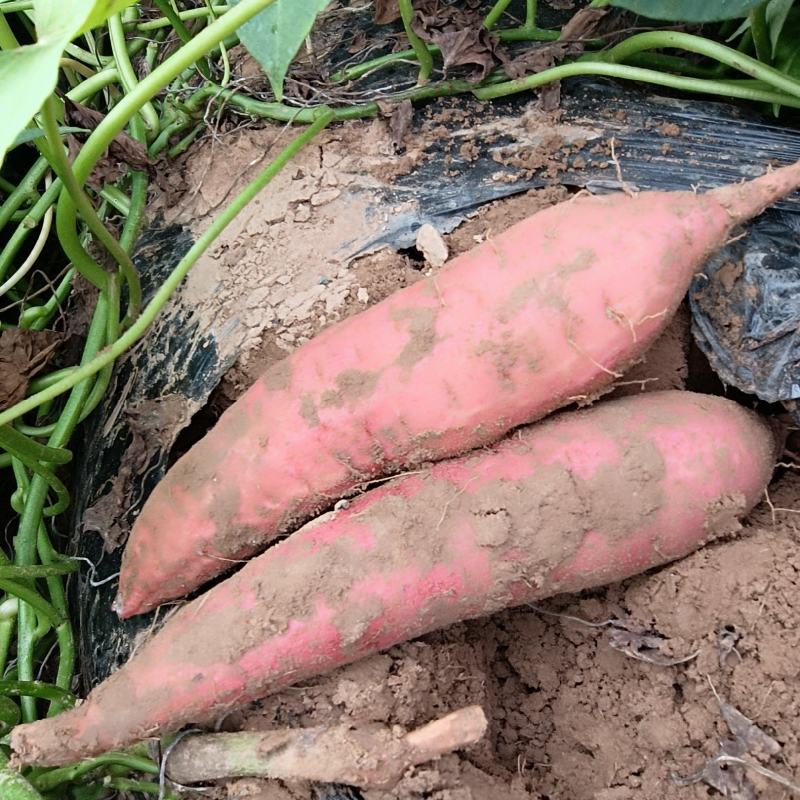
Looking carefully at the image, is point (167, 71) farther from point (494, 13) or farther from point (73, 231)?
point (494, 13)

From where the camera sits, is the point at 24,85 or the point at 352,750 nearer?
the point at 24,85

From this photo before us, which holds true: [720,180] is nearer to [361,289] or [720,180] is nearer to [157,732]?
[361,289]

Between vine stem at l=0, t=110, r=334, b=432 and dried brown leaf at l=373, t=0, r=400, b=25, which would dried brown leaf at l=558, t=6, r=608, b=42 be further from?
vine stem at l=0, t=110, r=334, b=432

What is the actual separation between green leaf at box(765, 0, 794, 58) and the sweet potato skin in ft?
0.95

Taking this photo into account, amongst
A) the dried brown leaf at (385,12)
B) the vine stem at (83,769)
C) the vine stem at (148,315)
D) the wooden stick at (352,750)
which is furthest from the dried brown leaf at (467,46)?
the vine stem at (83,769)

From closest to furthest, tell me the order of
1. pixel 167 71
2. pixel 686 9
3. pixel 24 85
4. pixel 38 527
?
pixel 24 85 → pixel 167 71 → pixel 686 9 → pixel 38 527

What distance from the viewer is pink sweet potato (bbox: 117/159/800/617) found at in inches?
32.8

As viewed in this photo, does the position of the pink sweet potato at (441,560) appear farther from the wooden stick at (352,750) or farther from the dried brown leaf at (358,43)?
the dried brown leaf at (358,43)

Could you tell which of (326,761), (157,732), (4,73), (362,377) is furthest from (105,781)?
(4,73)

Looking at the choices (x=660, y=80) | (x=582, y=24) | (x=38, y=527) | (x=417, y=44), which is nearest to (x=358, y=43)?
(x=417, y=44)

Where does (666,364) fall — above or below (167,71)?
below

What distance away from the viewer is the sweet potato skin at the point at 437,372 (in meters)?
0.83

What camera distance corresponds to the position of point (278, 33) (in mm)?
658

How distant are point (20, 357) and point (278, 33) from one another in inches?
23.1
